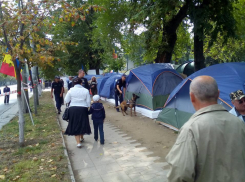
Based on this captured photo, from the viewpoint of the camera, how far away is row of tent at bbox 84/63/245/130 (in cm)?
612

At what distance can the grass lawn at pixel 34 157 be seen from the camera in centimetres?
459

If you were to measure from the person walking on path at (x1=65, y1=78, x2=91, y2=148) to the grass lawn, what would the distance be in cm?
63

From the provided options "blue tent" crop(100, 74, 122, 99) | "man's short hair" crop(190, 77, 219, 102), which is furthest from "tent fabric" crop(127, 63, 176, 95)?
"man's short hair" crop(190, 77, 219, 102)

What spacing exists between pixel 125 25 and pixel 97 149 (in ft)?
40.1

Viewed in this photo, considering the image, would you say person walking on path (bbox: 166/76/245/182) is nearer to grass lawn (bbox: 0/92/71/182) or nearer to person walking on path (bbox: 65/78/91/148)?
grass lawn (bbox: 0/92/71/182)

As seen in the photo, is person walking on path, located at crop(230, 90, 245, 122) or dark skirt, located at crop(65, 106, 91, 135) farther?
dark skirt, located at crop(65, 106, 91, 135)

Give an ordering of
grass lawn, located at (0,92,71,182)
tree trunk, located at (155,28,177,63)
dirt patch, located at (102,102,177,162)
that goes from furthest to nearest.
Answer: tree trunk, located at (155,28,177,63) < dirt patch, located at (102,102,177,162) < grass lawn, located at (0,92,71,182)

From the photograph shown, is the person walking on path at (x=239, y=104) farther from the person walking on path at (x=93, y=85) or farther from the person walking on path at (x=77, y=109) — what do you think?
the person walking on path at (x=93, y=85)

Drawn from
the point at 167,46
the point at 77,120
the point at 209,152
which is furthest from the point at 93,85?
the point at 209,152

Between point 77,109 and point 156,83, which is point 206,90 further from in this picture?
point 156,83

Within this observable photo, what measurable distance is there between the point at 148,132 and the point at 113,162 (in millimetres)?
2762

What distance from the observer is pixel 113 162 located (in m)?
5.37

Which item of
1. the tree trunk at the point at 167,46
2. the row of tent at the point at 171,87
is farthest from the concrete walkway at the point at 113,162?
the tree trunk at the point at 167,46

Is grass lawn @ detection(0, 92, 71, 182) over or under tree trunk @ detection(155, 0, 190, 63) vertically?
under
